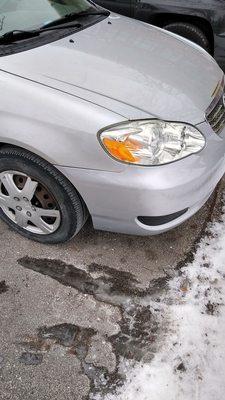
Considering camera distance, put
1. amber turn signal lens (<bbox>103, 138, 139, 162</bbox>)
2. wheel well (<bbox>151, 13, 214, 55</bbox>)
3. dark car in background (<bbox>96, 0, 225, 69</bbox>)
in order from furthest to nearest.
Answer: wheel well (<bbox>151, 13, 214, 55</bbox>), dark car in background (<bbox>96, 0, 225, 69</bbox>), amber turn signal lens (<bbox>103, 138, 139, 162</bbox>)

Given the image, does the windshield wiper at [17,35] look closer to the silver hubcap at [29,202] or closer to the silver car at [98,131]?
the silver car at [98,131]

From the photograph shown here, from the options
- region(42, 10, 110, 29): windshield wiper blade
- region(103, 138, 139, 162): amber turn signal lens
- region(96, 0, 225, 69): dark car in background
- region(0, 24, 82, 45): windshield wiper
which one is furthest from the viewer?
region(96, 0, 225, 69): dark car in background

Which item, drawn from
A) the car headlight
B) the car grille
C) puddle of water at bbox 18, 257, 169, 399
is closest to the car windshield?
the car headlight

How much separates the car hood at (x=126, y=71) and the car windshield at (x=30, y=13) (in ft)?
0.82

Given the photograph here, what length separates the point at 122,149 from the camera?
200 centimetres

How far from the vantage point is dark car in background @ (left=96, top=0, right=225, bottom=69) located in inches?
152

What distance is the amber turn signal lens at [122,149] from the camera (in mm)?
1988

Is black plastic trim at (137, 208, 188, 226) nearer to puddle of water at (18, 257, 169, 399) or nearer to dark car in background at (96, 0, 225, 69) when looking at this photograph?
puddle of water at (18, 257, 169, 399)

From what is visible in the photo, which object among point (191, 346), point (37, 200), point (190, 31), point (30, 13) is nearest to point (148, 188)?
point (37, 200)

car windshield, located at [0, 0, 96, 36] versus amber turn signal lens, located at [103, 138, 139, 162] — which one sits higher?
car windshield, located at [0, 0, 96, 36]

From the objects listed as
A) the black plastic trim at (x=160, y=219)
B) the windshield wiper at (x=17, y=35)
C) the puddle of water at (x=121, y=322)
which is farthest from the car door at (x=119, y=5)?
the puddle of water at (x=121, y=322)

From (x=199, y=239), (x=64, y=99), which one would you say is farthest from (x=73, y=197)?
(x=199, y=239)

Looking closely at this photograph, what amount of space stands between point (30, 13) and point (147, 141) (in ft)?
4.34

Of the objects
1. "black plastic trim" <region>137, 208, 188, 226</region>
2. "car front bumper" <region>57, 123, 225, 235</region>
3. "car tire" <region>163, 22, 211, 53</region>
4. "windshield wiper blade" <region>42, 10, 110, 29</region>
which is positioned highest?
"windshield wiper blade" <region>42, 10, 110, 29</region>
